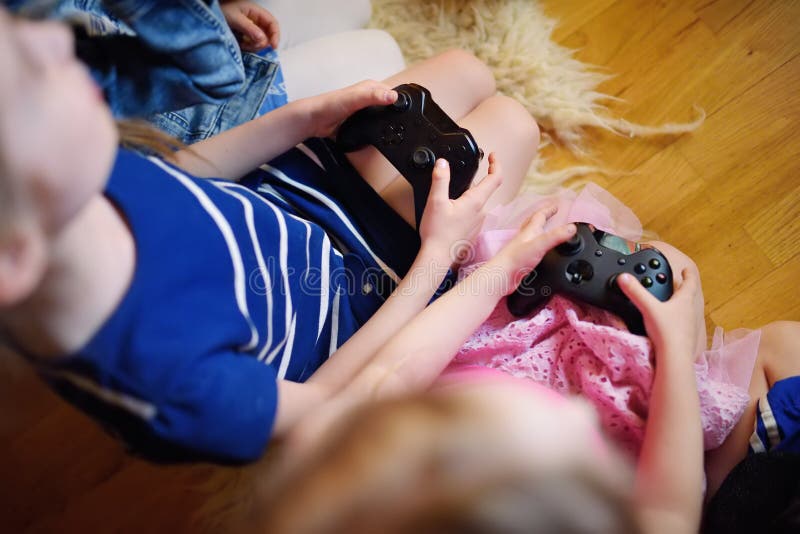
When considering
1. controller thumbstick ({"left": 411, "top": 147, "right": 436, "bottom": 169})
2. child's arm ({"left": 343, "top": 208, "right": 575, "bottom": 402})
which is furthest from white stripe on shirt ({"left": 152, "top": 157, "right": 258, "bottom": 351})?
controller thumbstick ({"left": 411, "top": 147, "right": 436, "bottom": 169})

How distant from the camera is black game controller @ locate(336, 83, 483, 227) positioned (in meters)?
0.60

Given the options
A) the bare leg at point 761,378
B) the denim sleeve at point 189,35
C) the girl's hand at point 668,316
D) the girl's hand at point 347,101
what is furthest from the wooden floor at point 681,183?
the denim sleeve at point 189,35

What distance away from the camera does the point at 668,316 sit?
531mm

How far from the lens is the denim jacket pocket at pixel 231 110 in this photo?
2.21 feet

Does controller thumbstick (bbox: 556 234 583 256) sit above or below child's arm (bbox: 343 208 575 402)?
above

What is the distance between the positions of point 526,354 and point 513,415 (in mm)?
250

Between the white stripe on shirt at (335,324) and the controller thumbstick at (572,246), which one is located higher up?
the controller thumbstick at (572,246)

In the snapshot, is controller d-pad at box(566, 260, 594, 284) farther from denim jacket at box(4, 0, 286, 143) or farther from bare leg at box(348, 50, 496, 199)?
denim jacket at box(4, 0, 286, 143)

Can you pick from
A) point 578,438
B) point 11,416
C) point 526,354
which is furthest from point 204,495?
point 578,438

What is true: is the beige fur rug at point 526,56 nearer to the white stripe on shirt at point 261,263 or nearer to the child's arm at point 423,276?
the child's arm at point 423,276

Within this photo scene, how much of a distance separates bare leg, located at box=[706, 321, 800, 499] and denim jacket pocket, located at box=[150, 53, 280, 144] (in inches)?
25.5

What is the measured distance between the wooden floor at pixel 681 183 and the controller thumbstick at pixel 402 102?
36 centimetres

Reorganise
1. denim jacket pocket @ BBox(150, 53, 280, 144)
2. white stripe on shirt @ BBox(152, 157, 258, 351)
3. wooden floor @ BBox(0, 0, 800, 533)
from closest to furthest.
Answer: white stripe on shirt @ BBox(152, 157, 258, 351), denim jacket pocket @ BBox(150, 53, 280, 144), wooden floor @ BBox(0, 0, 800, 533)

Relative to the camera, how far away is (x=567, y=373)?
0.56 meters
